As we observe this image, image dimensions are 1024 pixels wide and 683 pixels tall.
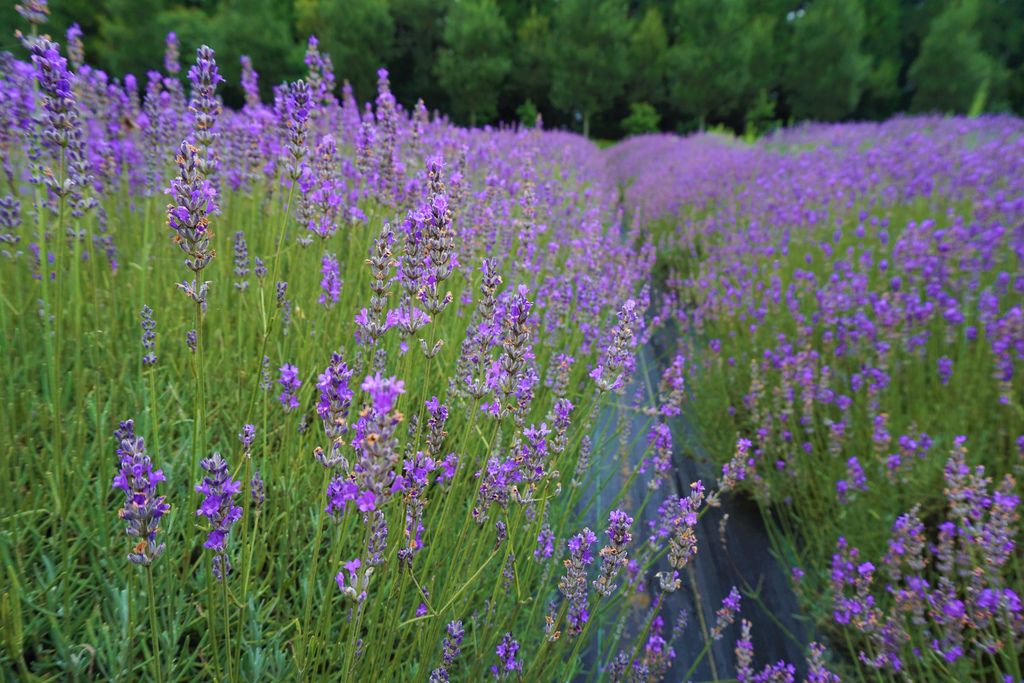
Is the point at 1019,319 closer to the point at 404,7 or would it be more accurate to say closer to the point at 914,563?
the point at 914,563

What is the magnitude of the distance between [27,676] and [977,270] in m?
4.18

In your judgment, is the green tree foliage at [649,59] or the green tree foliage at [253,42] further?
the green tree foliage at [649,59]

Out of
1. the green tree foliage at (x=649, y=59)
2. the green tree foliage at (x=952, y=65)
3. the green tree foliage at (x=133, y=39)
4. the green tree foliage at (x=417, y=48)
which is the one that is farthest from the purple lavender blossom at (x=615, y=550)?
the green tree foliage at (x=952, y=65)

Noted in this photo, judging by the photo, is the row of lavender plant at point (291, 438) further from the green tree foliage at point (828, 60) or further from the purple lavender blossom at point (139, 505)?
the green tree foliage at point (828, 60)

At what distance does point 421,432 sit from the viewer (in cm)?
148

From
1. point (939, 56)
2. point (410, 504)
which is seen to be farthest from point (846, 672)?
point (939, 56)

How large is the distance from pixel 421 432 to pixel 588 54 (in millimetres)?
20986

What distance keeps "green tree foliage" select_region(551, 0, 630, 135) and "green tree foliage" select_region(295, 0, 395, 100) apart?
5813mm

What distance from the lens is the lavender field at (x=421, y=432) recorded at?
1.13 m

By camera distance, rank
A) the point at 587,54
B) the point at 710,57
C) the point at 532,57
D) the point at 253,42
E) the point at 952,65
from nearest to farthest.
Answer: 1. the point at 253,42
2. the point at 587,54
3. the point at 532,57
4. the point at 710,57
5. the point at 952,65

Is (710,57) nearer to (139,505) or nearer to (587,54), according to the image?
(587,54)

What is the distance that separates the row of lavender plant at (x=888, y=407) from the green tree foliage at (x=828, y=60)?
19532mm

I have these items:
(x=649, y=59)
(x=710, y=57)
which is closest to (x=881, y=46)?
(x=710, y=57)

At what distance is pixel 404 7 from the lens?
816 inches
